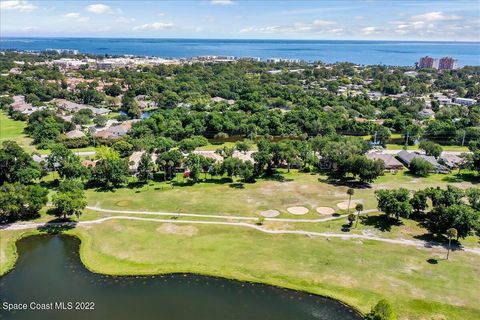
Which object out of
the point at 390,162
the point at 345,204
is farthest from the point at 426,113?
the point at 345,204

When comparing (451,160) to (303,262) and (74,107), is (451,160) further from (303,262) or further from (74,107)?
(74,107)

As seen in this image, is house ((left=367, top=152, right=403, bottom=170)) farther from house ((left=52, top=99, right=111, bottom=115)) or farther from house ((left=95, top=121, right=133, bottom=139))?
house ((left=52, top=99, right=111, bottom=115))

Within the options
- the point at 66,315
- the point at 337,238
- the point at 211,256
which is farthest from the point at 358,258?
the point at 66,315

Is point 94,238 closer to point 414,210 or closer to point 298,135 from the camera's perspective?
point 414,210

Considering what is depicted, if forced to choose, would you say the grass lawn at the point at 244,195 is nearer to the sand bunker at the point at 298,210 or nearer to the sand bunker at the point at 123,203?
the sand bunker at the point at 123,203

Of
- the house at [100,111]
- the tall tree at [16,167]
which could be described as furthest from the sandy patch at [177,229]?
the house at [100,111]

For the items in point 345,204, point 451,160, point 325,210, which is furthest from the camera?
point 451,160
